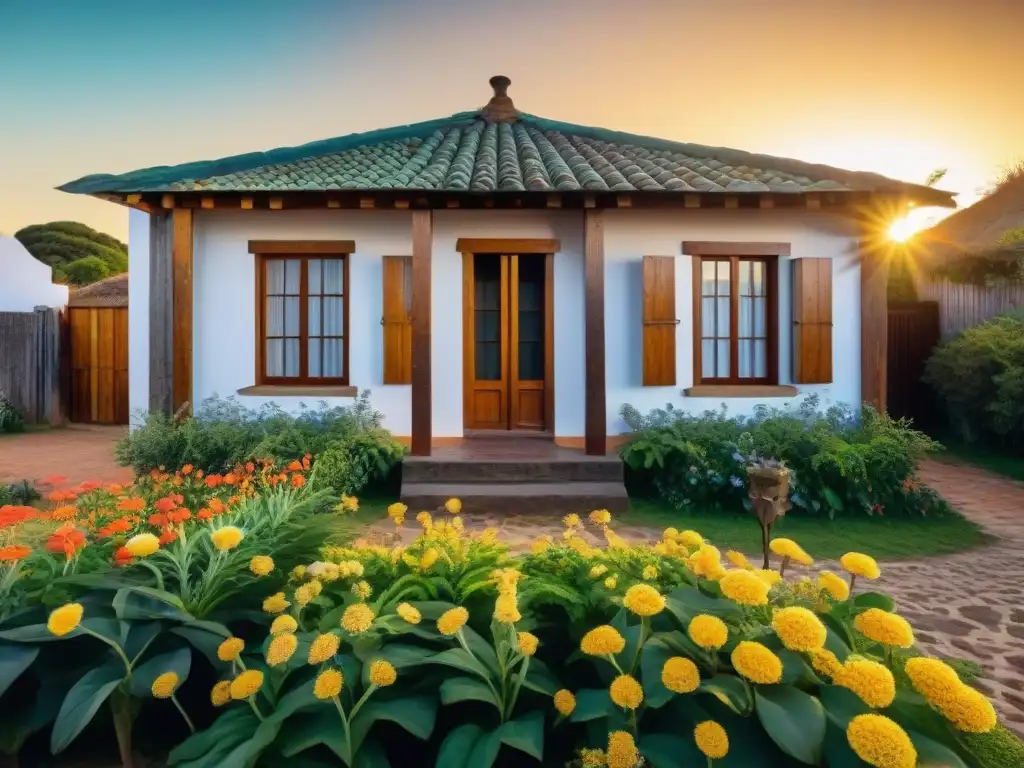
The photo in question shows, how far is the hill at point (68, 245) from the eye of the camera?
3067 cm

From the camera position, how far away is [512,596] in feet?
5.59

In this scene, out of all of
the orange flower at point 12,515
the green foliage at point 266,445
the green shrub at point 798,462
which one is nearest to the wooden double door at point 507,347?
the green foliage at point 266,445

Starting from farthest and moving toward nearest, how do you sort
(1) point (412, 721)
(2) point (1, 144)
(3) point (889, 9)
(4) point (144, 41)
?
(2) point (1, 144) → (4) point (144, 41) → (3) point (889, 9) → (1) point (412, 721)

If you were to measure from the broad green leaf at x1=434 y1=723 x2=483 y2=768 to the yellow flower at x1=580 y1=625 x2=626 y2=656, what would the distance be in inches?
15.1

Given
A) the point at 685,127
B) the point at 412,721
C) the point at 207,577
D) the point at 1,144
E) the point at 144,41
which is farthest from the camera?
the point at 1,144

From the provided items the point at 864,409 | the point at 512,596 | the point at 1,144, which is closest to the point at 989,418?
the point at 864,409

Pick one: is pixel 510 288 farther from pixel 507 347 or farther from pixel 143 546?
pixel 143 546

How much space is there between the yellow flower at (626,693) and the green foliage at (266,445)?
5.20 metres

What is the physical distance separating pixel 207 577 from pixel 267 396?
607 centimetres

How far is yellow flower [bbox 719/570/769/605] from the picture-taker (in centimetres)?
155

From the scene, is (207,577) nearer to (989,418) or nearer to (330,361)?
(330,361)

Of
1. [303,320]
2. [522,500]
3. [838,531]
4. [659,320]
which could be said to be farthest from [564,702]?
[303,320]

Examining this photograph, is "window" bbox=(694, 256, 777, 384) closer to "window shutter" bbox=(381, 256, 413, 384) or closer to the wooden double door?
the wooden double door

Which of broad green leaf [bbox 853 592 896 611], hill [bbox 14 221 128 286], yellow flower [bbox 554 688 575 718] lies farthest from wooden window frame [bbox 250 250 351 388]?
hill [bbox 14 221 128 286]
